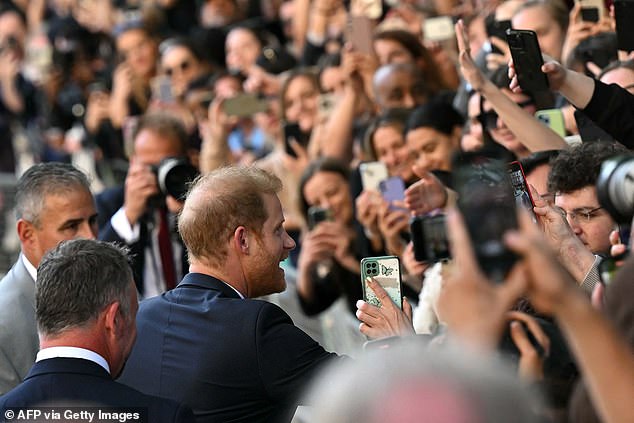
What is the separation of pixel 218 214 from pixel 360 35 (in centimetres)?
331

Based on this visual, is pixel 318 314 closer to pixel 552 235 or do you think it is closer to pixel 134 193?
pixel 134 193

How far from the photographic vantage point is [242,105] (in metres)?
7.86

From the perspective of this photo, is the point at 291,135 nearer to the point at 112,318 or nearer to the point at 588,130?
the point at 588,130

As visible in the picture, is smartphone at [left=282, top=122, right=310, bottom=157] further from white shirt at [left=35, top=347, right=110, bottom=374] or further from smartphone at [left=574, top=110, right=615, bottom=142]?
white shirt at [left=35, top=347, right=110, bottom=374]

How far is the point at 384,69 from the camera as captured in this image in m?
6.55

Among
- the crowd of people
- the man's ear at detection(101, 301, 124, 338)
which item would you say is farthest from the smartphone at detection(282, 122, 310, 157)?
the man's ear at detection(101, 301, 124, 338)

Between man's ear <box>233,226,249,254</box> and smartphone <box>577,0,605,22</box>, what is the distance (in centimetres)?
231

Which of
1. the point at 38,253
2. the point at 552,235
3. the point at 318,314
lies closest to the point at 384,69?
the point at 318,314

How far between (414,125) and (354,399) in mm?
4043

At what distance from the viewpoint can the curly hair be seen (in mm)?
3795

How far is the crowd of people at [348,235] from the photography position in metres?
2.10

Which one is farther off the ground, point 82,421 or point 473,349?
point 473,349

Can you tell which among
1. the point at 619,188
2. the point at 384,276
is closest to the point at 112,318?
the point at 384,276

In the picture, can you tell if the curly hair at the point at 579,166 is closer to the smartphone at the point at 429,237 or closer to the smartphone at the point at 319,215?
the smartphone at the point at 429,237
